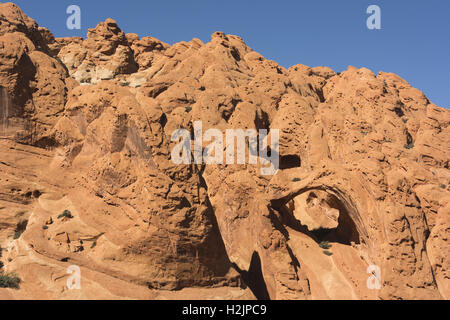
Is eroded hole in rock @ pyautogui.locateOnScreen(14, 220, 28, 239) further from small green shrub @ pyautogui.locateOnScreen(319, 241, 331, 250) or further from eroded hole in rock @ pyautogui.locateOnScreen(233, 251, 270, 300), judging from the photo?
small green shrub @ pyautogui.locateOnScreen(319, 241, 331, 250)

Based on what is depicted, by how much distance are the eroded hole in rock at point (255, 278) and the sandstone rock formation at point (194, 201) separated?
0.06m

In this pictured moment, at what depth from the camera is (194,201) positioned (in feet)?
56.7

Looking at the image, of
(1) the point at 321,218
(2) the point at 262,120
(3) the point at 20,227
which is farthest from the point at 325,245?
(3) the point at 20,227

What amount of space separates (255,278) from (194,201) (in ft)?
24.8

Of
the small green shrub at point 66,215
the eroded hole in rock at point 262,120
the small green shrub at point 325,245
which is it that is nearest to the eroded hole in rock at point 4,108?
the small green shrub at point 66,215

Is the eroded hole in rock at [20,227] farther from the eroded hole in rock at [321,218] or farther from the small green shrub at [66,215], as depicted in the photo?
the eroded hole in rock at [321,218]

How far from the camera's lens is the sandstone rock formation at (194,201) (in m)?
16.4

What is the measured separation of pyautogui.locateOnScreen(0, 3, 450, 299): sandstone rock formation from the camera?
16.4 m

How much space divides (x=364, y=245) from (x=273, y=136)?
10516 mm

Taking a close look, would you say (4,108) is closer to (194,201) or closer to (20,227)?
(20,227)
